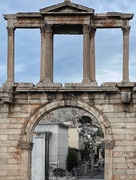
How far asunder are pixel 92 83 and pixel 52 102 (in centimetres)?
220

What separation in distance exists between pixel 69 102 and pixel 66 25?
12.8 feet

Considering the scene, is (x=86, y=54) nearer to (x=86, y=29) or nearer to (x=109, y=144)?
(x=86, y=29)

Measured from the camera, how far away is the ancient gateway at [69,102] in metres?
27.4

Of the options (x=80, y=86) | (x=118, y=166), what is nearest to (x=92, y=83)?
(x=80, y=86)

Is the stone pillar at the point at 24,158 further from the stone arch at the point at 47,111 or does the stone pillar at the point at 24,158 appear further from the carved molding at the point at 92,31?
the carved molding at the point at 92,31

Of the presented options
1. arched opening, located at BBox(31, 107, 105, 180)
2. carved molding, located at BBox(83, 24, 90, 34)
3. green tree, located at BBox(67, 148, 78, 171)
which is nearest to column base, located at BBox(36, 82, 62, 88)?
carved molding, located at BBox(83, 24, 90, 34)

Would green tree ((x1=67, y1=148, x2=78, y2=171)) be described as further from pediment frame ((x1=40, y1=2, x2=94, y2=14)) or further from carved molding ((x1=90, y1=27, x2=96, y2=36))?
pediment frame ((x1=40, y1=2, x2=94, y2=14))

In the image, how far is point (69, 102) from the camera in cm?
2773

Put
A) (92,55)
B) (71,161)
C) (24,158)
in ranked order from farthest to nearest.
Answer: (71,161)
(92,55)
(24,158)

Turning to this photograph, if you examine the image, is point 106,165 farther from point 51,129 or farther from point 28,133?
point 51,129

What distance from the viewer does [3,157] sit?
27.7 metres

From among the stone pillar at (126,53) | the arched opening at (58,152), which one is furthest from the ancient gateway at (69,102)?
the arched opening at (58,152)

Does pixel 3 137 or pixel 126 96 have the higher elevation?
pixel 126 96

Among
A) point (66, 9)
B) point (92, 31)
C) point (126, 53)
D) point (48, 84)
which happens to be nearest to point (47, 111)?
point (48, 84)
